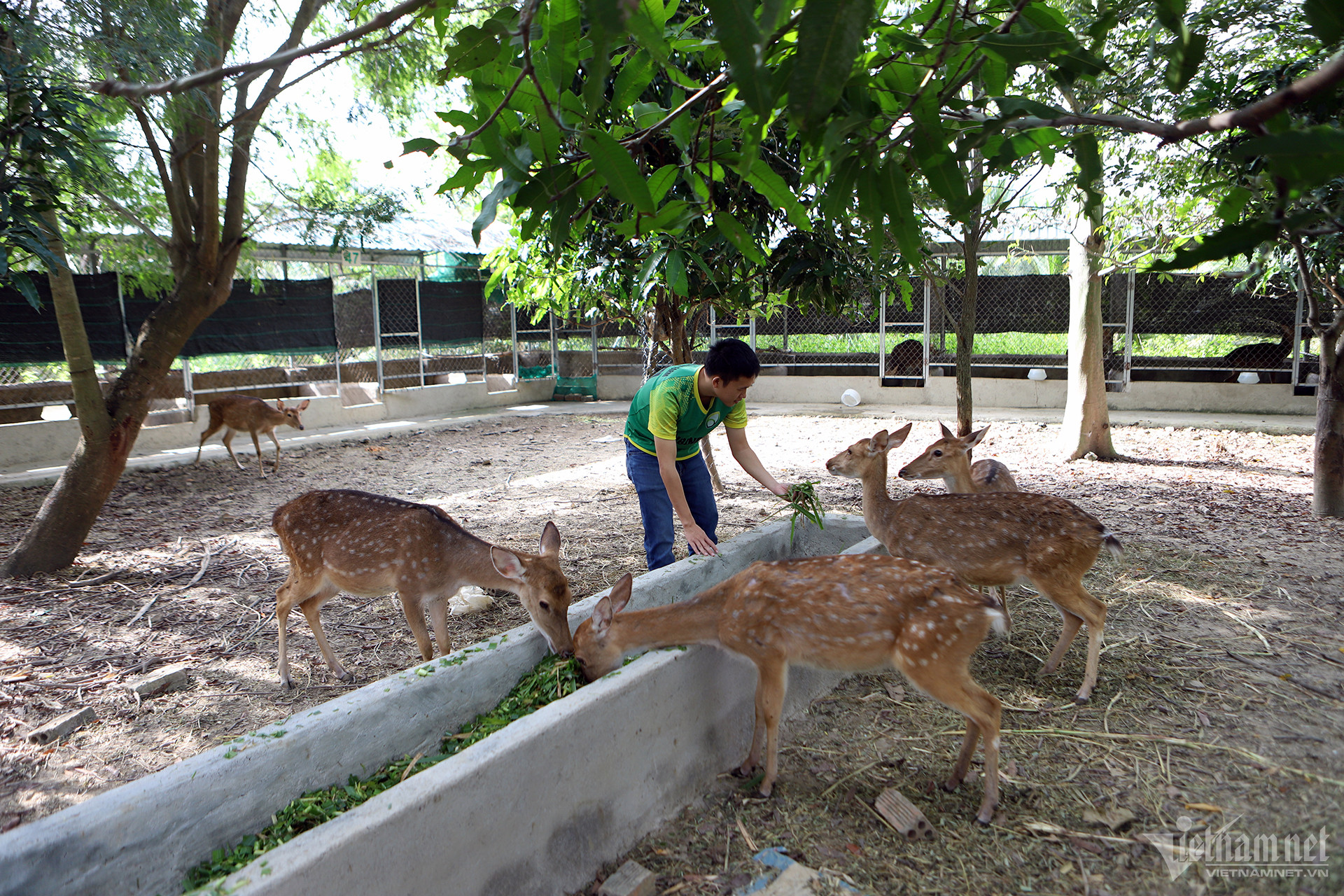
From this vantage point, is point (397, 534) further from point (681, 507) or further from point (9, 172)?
point (9, 172)

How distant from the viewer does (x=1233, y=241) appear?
1.32 metres

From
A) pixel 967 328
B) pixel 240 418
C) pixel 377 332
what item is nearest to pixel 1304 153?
pixel 967 328

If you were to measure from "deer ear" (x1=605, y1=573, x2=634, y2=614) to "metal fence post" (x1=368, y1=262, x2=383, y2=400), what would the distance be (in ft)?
39.0

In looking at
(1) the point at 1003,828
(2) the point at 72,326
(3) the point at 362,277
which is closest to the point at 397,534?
(1) the point at 1003,828

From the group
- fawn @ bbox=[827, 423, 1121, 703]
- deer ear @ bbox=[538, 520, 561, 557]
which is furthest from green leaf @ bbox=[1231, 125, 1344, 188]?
deer ear @ bbox=[538, 520, 561, 557]

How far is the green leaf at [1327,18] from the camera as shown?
1.31 m

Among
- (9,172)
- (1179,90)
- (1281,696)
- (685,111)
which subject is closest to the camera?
(1179,90)

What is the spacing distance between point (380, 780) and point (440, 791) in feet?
2.29

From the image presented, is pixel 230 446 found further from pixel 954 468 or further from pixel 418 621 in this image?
pixel 954 468

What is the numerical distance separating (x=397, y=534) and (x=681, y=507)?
4.72ft

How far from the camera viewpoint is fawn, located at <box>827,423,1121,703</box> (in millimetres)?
4074

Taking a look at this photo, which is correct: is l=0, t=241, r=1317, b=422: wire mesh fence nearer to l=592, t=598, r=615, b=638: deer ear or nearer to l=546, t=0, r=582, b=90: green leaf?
l=592, t=598, r=615, b=638: deer ear

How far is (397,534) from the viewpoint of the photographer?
4.28 meters

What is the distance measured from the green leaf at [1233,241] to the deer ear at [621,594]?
2.53m
